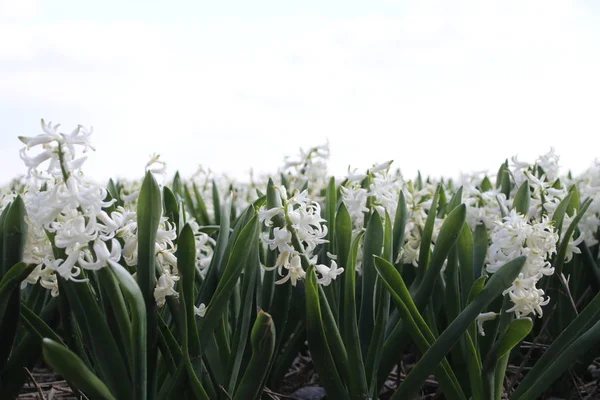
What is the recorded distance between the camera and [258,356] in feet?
4.90

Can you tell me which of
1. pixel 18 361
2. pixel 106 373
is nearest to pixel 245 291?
pixel 106 373

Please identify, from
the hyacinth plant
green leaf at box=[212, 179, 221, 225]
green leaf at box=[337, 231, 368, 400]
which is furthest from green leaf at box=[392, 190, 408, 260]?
green leaf at box=[212, 179, 221, 225]

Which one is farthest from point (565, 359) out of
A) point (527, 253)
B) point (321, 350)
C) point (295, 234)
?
point (295, 234)

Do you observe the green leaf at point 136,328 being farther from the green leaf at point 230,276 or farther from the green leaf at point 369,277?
the green leaf at point 369,277

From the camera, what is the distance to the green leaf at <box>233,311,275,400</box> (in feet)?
4.60

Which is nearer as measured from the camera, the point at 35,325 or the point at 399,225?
the point at 35,325

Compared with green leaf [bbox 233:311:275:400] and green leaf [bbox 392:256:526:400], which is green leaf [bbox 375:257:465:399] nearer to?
green leaf [bbox 392:256:526:400]

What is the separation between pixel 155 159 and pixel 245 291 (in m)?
0.45

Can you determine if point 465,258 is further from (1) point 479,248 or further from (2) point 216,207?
(2) point 216,207

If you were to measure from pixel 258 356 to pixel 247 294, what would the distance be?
0.30 meters

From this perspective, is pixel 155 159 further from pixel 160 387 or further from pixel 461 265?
pixel 461 265

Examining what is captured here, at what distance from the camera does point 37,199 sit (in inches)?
53.9

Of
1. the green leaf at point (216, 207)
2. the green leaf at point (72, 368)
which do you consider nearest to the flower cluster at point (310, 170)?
the green leaf at point (216, 207)

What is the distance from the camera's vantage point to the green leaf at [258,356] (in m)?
1.40
